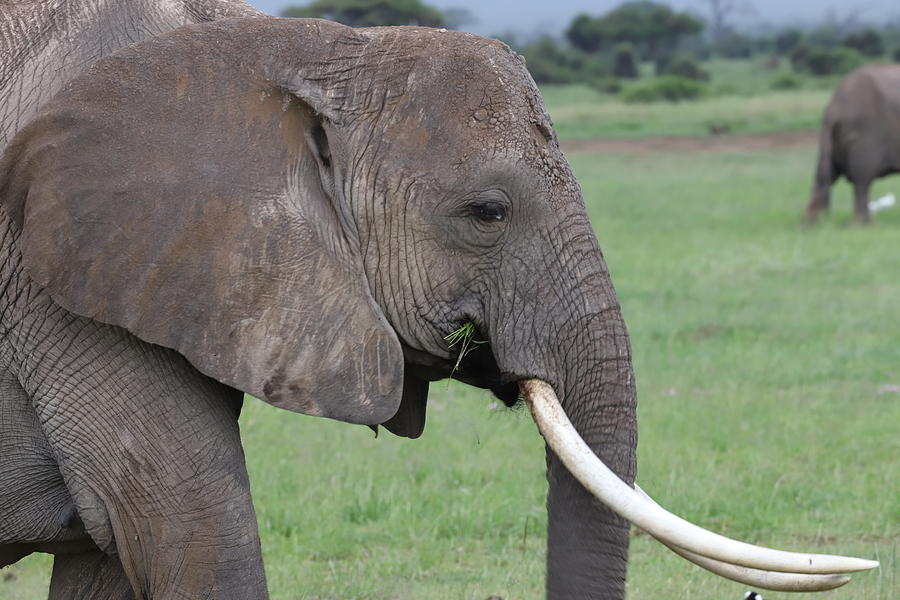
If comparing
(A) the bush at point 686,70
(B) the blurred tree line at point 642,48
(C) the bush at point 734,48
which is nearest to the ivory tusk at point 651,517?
(B) the blurred tree line at point 642,48

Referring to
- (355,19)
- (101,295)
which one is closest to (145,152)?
(101,295)

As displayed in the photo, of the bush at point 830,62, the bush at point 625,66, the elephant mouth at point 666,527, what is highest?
the elephant mouth at point 666,527

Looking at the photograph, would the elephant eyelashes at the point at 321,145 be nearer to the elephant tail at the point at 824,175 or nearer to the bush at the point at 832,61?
the elephant tail at the point at 824,175

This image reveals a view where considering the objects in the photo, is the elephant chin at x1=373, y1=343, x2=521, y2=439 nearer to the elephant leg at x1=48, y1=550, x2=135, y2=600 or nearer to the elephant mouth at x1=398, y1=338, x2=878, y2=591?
the elephant mouth at x1=398, y1=338, x2=878, y2=591

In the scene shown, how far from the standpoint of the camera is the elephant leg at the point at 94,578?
4.16 meters

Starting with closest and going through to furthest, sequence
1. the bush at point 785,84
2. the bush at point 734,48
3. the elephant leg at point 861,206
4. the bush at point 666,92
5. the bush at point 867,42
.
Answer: the elephant leg at point 861,206 → the bush at point 666,92 → the bush at point 785,84 → the bush at point 867,42 → the bush at point 734,48

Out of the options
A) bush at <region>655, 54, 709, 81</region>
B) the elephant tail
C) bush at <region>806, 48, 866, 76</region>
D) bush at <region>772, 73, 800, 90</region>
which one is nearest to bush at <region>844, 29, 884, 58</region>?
bush at <region>655, 54, 709, 81</region>

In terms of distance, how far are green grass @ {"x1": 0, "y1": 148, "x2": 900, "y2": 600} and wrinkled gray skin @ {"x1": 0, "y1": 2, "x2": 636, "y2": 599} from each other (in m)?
0.43

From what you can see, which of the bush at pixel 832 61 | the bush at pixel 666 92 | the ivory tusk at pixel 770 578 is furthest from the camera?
the bush at pixel 832 61

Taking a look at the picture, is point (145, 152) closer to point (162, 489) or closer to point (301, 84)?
point (301, 84)

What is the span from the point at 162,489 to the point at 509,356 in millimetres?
869

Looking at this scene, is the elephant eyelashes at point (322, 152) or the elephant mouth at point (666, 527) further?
the elephant eyelashes at point (322, 152)

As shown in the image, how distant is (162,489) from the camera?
351cm

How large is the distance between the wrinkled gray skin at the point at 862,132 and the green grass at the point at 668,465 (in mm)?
6656
